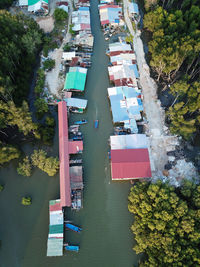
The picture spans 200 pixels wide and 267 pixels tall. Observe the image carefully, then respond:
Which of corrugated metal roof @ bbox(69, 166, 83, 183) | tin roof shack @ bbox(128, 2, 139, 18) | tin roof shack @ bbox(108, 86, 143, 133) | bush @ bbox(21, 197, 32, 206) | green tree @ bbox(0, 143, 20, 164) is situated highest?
tin roof shack @ bbox(128, 2, 139, 18)

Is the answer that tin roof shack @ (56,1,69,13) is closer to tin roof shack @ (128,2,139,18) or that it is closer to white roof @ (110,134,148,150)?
tin roof shack @ (128,2,139,18)


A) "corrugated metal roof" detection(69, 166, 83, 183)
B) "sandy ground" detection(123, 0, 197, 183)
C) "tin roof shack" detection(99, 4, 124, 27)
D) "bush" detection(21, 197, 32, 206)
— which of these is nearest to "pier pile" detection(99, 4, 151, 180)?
"sandy ground" detection(123, 0, 197, 183)

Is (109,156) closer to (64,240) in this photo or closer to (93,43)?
(64,240)

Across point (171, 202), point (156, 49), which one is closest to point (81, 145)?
point (171, 202)

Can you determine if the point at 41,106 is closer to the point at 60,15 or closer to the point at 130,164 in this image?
the point at 130,164

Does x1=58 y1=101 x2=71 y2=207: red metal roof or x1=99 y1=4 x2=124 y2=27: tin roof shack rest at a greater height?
x1=99 y1=4 x2=124 y2=27: tin roof shack

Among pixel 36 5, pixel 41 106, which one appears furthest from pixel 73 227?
pixel 36 5

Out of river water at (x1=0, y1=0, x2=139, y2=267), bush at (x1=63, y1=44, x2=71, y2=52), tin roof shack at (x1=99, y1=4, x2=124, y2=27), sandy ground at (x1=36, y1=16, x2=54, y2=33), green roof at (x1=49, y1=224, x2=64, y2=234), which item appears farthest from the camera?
tin roof shack at (x1=99, y1=4, x2=124, y2=27)
